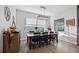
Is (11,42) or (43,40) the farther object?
(43,40)

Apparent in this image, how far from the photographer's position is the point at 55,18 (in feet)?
10.8

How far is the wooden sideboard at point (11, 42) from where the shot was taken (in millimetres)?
2852

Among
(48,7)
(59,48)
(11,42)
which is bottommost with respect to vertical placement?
(59,48)

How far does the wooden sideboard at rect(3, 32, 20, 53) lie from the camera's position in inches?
112

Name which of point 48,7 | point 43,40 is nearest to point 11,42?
point 43,40

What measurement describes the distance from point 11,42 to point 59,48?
1.71m

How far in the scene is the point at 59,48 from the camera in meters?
3.25

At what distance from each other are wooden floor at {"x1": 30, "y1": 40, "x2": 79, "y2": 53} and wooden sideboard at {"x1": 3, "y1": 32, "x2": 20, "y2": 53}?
56 cm

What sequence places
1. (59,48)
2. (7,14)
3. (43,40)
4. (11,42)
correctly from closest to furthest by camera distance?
(11,42) < (7,14) < (59,48) < (43,40)

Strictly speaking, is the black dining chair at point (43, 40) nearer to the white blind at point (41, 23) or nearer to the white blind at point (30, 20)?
the white blind at point (41, 23)

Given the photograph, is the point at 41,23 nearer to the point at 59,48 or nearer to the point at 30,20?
the point at 30,20

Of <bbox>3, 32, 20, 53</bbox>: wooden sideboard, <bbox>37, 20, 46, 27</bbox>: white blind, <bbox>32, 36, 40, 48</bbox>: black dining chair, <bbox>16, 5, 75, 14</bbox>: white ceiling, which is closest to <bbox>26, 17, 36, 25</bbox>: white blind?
<bbox>37, 20, 46, 27</bbox>: white blind

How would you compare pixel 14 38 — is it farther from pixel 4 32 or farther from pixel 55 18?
pixel 55 18
